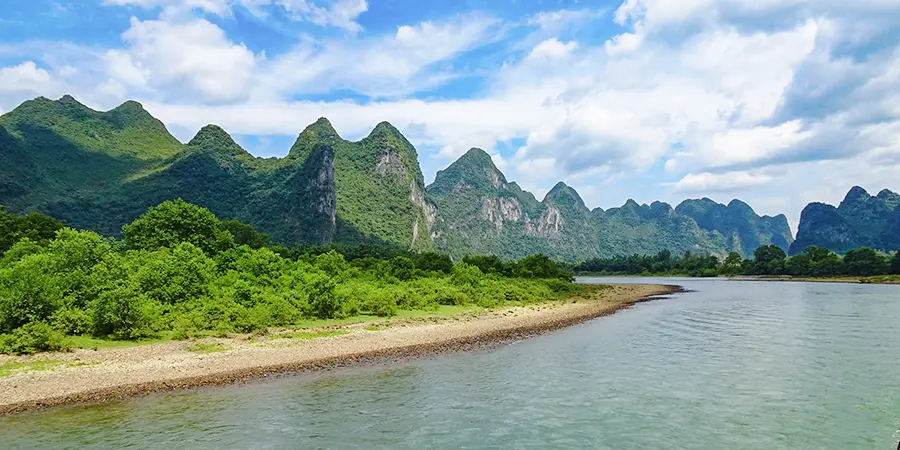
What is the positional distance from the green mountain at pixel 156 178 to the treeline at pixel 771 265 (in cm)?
7092

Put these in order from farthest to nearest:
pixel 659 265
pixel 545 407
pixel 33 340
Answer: pixel 659 265 < pixel 33 340 < pixel 545 407

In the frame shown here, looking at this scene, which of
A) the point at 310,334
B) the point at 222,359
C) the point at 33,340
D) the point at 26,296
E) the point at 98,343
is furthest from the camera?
the point at 310,334

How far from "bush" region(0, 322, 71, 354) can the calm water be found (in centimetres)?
701

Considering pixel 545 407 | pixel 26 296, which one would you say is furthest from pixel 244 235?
pixel 545 407

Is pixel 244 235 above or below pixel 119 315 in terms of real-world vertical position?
above

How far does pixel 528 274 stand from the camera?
80.4m

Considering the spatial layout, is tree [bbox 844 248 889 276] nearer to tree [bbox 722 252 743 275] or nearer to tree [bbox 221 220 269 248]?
tree [bbox 722 252 743 275]

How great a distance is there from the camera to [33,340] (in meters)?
21.6

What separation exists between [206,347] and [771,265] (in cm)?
13969

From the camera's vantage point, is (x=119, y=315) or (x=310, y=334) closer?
(x=119, y=315)

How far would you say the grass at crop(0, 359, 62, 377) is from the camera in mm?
19094

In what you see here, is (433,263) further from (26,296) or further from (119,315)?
(26,296)

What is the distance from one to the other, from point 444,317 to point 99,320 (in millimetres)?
21744

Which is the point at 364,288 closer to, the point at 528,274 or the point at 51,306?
the point at 51,306
